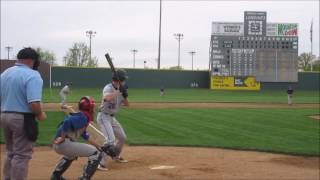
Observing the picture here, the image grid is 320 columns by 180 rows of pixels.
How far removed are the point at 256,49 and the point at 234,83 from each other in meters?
5.50

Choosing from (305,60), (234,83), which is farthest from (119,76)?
(305,60)

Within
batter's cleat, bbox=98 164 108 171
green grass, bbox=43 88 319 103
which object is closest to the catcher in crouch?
batter's cleat, bbox=98 164 108 171

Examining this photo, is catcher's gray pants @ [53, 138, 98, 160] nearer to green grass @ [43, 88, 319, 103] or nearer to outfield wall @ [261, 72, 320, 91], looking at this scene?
green grass @ [43, 88, 319, 103]

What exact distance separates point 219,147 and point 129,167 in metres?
4.10

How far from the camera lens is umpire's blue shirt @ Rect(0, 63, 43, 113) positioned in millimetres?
6156

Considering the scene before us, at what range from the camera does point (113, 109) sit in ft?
34.9

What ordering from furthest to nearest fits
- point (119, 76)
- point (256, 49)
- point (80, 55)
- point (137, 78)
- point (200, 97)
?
1. point (80, 55)
2. point (137, 78)
3. point (256, 49)
4. point (200, 97)
5. point (119, 76)

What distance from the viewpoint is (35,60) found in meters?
6.46

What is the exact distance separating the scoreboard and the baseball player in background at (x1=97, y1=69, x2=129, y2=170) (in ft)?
127

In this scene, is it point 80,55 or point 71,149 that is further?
point 80,55

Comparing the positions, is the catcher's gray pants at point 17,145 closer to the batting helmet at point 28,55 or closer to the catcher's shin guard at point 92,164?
the batting helmet at point 28,55

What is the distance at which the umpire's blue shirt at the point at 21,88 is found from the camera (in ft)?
20.2

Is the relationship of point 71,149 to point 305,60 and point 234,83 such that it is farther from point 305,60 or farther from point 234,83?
point 305,60

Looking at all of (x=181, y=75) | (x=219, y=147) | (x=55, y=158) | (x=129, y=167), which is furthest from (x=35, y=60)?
(x=181, y=75)
